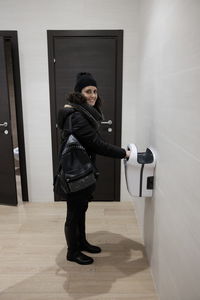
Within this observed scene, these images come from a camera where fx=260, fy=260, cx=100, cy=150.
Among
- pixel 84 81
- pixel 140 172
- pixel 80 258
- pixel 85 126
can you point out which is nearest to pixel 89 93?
pixel 84 81

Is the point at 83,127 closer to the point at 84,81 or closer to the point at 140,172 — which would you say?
the point at 84,81

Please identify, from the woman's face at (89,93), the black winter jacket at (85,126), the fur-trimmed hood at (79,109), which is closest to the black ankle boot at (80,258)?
the black winter jacket at (85,126)

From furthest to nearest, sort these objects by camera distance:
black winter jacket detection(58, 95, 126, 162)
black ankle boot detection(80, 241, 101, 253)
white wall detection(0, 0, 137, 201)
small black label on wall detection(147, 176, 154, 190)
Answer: white wall detection(0, 0, 137, 201), black ankle boot detection(80, 241, 101, 253), small black label on wall detection(147, 176, 154, 190), black winter jacket detection(58, 95, 126, 162)

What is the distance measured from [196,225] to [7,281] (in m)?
1.47

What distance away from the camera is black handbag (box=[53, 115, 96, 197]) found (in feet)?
5.73

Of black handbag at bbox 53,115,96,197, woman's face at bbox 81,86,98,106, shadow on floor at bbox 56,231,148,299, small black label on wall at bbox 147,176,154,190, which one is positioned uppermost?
woman's face at bbox 81,86,98,106

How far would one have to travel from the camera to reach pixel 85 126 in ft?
5.71

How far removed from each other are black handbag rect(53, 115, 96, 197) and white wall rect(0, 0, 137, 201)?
52.2 inches

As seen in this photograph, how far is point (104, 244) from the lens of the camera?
2311 millimetres

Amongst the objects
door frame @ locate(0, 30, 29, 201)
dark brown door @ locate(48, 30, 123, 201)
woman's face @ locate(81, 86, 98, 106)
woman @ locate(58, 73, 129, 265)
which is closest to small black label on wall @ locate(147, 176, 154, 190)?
woman @ locate(58, 73, 129, 265)

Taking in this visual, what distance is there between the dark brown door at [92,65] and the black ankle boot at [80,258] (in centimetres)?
137

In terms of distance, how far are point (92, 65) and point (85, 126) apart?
134cm

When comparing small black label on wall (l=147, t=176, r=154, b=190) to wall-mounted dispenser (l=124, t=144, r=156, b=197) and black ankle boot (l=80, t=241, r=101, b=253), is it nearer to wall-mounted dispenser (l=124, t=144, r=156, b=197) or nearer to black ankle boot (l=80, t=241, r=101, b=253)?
wall-mounted dispenser (l=124, t=144, r=156, b=197)

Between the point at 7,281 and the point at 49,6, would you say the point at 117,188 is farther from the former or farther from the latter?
the point at 49,6
